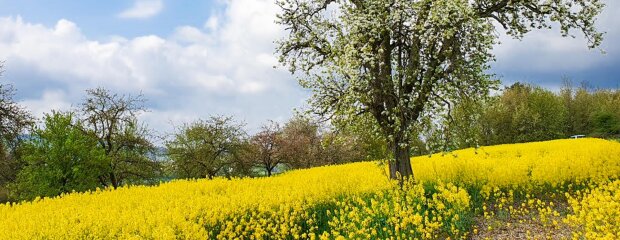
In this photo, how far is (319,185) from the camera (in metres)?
14.4

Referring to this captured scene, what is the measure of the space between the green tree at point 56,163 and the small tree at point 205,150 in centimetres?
1042

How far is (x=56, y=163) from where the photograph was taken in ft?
95.7

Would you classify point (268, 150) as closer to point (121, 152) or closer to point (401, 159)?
point (121, 152)

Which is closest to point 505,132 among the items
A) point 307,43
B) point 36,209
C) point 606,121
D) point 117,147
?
point 606,121

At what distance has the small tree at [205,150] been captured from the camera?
132 feet

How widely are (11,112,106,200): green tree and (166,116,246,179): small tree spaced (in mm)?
10418

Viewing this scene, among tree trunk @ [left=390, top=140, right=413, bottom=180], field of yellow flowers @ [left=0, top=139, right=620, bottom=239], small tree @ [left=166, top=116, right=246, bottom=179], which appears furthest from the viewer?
small tree @ [left=166, top=116, right=246, bottom=179]

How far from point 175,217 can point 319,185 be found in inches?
198

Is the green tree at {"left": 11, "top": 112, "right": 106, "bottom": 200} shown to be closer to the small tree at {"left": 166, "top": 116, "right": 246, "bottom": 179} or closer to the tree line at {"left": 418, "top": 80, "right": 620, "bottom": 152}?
the small tree at {"left": 166, "top": 116, "right": 246, "bottom": 179}

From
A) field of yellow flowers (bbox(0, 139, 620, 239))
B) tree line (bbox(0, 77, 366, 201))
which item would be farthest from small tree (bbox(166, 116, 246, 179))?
field of yellow flowers (bbox(0, 139, 620, 239))

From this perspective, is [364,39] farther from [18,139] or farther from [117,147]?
[117,147]

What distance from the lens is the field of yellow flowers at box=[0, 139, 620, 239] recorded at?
10.0 meters

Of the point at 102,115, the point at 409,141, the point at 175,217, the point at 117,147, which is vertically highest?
the point at 102,115

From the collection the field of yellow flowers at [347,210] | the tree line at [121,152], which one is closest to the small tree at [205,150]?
the tree line at [121,152]
